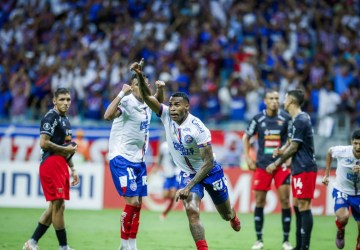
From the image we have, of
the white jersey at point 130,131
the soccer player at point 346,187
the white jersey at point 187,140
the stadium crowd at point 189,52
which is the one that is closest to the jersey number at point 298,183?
the soccer player at point 346,187

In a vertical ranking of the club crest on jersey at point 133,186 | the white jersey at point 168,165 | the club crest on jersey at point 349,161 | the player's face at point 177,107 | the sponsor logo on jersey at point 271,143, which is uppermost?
the player's face at point 177,107

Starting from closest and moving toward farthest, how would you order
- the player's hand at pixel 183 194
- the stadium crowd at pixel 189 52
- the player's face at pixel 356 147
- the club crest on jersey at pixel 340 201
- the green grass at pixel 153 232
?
1. the player's hand at pixel 183 194
2. the player's face at pixel 356 147
3. the club crest on jersey at pixel 340 201
4. the green grass at pixel 153 232
5. the stadium crowd at pixel 189 52

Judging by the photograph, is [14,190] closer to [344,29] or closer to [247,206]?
[247,206]

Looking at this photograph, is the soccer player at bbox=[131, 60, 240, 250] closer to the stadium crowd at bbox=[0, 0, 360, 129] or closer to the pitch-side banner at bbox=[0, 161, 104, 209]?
the pitch-side banner at bbox=[0, 161, 104, 209]

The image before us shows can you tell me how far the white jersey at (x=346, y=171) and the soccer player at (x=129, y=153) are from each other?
9.85 ft

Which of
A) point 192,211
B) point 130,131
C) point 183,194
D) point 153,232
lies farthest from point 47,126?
point 153,232

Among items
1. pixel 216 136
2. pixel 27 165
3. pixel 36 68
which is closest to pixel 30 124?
pixel 27 165

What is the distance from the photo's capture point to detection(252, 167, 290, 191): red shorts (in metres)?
13.2

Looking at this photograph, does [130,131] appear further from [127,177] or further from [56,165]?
[56,165]

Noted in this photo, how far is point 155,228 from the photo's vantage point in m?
15.7

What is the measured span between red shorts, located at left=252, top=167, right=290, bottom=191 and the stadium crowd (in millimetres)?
7578

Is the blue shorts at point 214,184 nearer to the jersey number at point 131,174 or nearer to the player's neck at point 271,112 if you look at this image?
the jersey number at point 131,174

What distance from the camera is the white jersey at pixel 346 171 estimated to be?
11367 millimetres

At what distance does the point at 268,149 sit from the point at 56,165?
13.8 feet
